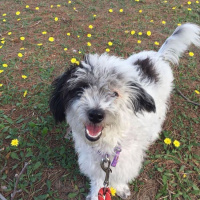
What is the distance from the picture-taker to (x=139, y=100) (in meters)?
1.92

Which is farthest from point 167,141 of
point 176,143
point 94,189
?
point 94,189

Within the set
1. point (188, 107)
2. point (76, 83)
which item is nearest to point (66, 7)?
point (188, 107)

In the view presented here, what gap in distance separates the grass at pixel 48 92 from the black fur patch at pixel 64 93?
1.00m

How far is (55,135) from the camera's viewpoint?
3045 mm

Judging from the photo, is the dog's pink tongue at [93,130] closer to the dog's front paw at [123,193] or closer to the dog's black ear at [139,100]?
the dog's black ear at [139,100]

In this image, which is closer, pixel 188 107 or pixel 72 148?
pixel 72 148

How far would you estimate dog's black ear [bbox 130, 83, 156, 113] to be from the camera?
1891mm

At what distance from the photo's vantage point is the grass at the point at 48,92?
2.59m

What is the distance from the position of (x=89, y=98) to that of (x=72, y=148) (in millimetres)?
1368

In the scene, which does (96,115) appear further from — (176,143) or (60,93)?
(176,143)

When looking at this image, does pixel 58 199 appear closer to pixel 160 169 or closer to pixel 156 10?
pixel 160 169

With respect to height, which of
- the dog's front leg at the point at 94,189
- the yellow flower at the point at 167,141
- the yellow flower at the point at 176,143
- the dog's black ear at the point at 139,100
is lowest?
the dog's front leg at the point at 94,189

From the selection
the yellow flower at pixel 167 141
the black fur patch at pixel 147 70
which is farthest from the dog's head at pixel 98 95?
the yellow flower at pixel 167 141

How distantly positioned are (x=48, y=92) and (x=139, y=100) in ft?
7.03
